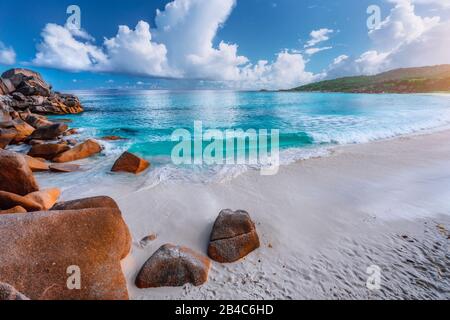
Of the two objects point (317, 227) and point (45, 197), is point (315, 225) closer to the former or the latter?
point (317, 227)

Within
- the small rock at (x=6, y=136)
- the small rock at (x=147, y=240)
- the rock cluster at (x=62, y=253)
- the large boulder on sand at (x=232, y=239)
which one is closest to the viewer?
the rock cluster at (x=62, y=253)

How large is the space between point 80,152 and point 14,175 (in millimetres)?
5826

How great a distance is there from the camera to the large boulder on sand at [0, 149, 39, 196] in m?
5.68

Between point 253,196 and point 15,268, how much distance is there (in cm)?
511

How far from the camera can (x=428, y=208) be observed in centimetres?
545

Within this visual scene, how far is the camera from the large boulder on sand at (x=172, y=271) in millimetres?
3445

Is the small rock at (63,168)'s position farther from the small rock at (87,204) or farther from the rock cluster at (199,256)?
the rock cluster at (199,256)

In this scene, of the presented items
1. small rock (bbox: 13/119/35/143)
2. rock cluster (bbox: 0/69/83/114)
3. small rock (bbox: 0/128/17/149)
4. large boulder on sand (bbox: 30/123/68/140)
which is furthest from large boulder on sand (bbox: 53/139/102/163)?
rock cluster (bbox: 0/69/83/114)

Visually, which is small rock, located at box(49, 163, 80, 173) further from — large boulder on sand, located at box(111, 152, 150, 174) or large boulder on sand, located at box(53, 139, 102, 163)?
large boulder on sand, located at box(111, 152, 150, 174)

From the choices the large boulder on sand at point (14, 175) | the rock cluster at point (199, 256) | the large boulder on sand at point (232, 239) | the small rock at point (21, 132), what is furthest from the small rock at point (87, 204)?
the small rock at point (21, 132)

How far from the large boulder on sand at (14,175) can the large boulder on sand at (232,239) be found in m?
5.50

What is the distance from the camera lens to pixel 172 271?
350 centimetres

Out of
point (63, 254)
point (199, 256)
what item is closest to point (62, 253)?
point (63, 254)
